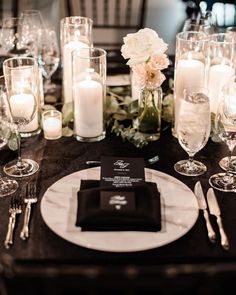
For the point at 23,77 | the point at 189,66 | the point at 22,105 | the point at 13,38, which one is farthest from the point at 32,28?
the point at 189,66

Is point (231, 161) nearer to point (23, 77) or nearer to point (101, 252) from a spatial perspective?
point (101, 252)

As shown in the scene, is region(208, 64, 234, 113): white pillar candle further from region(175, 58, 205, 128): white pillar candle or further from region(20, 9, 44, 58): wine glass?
region(20, 9, 44, 58): wine glass

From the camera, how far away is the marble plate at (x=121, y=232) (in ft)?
3.41

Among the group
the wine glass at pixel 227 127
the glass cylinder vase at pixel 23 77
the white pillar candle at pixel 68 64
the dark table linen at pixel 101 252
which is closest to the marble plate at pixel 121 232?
the dark table linen at pixel 101 252

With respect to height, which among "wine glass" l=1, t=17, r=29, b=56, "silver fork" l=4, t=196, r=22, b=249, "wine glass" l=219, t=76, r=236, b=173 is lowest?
"silver fork" l=4, t=196, r=22, b=249

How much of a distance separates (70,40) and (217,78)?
517mm

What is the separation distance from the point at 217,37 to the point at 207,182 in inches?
22.6

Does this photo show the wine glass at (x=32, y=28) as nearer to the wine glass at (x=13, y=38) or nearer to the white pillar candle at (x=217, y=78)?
the wine glass at (x=13, y=38)

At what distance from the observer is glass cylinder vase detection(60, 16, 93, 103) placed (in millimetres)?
1677

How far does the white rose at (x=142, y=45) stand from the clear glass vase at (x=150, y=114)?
0.42 ft

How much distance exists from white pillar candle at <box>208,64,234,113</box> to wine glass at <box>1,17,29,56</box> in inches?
27.7

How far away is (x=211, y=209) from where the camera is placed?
1.16 meters

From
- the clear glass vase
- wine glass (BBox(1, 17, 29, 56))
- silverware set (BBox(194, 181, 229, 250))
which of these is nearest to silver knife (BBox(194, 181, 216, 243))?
silverware set (BBox(194, 181, 229, 250))

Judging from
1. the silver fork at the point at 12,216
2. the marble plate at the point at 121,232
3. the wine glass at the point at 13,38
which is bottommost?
the silver fork at the point at 12,216
